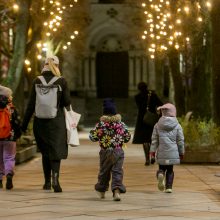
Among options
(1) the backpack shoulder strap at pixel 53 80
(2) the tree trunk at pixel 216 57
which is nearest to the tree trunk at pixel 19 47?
(2) the tree trunk at pixel 216 57

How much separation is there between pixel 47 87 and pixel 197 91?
Result: 17005 mm

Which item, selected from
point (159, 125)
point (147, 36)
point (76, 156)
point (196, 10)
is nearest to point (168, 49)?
point (196, 10)

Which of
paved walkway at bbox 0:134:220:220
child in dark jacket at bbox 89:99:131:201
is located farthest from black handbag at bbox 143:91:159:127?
child in dark jacket at bbox 89:99:131:201

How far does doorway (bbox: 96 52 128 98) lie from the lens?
63812mm

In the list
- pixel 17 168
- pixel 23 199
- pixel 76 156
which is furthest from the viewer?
pixel 76 156

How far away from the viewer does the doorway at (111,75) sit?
209 ft

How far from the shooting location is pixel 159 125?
16.0 meters

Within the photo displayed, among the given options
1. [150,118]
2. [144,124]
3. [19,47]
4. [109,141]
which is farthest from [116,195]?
[19,47]

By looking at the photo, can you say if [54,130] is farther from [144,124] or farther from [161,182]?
[144,124]

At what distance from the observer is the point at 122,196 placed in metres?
14.8

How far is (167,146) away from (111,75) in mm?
48179

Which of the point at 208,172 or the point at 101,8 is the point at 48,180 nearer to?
the point at 208,172

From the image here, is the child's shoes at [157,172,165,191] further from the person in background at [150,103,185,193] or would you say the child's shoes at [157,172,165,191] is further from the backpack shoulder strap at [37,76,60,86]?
the backpack shoulder strap at [37,76,60,86]

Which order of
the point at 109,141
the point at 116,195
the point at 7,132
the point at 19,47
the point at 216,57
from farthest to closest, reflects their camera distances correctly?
the point at 19,47 < the point at 216,57 < the point at 7,132 < the point at 109,141 < the point at 116,195
